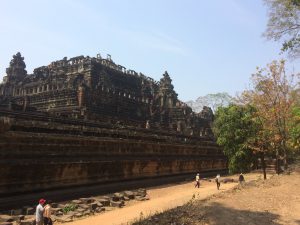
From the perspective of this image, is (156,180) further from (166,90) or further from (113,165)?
(166,90)

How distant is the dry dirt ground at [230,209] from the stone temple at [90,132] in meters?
3.26

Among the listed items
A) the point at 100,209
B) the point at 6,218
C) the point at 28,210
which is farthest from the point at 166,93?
the point at 6,218

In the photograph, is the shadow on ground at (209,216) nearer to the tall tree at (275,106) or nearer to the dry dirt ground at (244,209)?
the dry dirt ground at (244,209)

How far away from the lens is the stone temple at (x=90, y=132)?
15.2 metres

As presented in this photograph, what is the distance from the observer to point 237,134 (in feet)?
96.6

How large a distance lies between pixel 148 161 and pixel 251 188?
8.93 meters

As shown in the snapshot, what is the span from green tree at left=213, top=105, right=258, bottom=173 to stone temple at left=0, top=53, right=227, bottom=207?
9.54 ft

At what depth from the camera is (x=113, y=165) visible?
20234 millimetres

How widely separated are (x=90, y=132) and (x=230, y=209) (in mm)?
9797

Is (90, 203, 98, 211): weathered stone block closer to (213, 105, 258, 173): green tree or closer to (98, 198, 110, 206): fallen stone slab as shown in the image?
(98, 198, 110, 206): fallen stone slab

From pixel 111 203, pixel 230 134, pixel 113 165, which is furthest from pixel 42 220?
pixel 230 134

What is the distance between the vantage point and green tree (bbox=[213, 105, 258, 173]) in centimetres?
2894

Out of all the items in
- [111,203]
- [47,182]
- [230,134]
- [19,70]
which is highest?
[19,70]

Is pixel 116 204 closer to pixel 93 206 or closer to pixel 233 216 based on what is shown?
pixel 93 206
